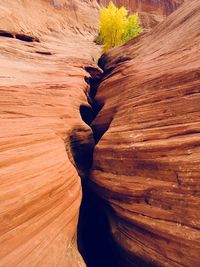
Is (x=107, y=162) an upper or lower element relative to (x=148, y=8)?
lower

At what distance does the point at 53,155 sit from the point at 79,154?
2.40 m

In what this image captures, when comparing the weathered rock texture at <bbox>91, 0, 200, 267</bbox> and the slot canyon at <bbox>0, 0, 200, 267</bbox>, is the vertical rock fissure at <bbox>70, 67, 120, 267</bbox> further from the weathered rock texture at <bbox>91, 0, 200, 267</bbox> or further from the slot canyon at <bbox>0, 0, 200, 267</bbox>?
the weathered rock texture at <bbox>91, 0, 200, 267</bbox>

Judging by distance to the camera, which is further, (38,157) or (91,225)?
(91,225)

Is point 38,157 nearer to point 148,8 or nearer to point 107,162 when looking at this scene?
point 107,162

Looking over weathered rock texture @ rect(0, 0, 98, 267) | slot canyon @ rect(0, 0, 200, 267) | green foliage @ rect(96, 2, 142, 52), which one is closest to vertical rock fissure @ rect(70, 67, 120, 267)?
slot canyon @ rect(0, 0, 200, 267)

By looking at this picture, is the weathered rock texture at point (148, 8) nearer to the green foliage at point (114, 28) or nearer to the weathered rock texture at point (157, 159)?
the green foliage at point (114, 28)

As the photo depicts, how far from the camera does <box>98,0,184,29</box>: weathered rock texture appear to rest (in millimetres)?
38281

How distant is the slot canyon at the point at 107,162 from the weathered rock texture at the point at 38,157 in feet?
0.09

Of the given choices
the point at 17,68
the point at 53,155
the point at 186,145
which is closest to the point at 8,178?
the point at 53,155

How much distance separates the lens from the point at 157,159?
6.15 m

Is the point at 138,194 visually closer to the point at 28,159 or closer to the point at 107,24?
the point at 28,159

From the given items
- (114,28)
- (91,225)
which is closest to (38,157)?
(91,225)

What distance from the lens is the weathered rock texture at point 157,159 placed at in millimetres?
5238

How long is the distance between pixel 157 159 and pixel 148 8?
131ft
